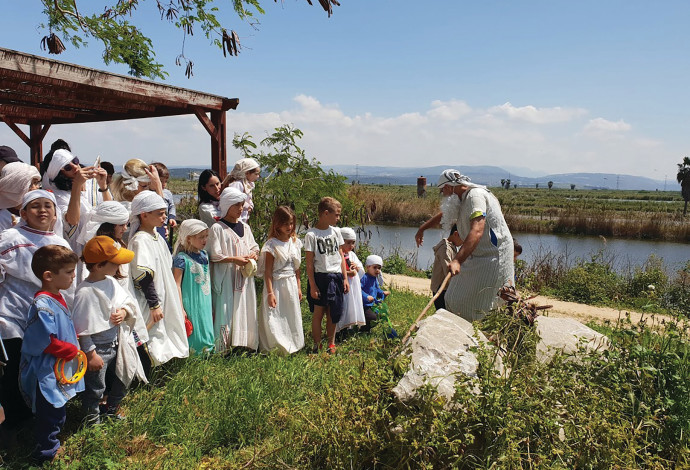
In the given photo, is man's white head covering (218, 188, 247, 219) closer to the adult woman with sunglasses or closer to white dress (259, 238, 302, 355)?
white dress (259, 238, 302, 355)

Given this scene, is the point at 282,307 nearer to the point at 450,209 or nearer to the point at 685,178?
the point at 450,209

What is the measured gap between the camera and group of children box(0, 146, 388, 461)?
8.65 ft

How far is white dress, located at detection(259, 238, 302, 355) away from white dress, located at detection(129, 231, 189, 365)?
0.86 metres

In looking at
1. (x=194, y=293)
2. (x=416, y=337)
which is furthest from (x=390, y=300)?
(x=416, y=337)

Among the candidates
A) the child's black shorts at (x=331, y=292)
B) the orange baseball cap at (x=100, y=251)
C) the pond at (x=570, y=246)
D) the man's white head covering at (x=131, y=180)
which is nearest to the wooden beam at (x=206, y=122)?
the man's white head covering at (x=131, y=180)

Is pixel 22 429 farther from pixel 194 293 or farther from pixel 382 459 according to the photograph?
pixel 382 459

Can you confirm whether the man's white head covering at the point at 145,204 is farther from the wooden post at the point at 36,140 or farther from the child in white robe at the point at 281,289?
the wooden post at the point at 36,140

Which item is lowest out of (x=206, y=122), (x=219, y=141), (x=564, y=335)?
(x=564, y=335)

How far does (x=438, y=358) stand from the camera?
8.49ft

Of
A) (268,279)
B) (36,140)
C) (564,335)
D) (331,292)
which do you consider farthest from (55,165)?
(36,140)

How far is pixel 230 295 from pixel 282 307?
1.61 feet

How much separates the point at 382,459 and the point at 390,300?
5.37 metres

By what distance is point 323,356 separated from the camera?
4.43m

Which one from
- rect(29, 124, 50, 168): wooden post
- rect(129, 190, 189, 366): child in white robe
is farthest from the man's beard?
rect(29, 124, 50, 168): wooden post
